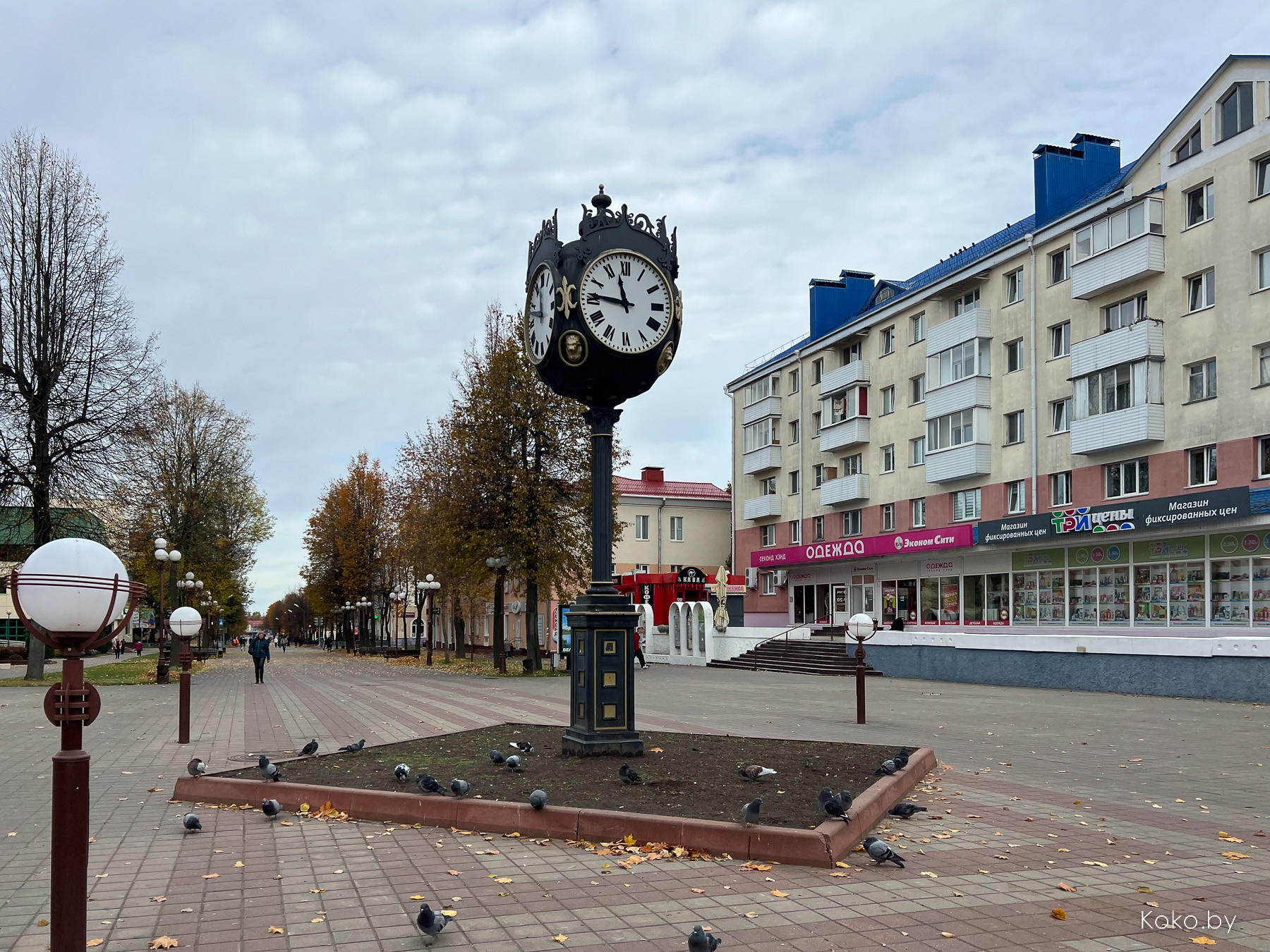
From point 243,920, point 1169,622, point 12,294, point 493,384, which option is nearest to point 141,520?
point 12,294

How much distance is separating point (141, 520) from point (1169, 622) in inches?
1395

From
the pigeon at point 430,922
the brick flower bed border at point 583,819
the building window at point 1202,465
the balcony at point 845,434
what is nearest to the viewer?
the pigeon at point 430,922

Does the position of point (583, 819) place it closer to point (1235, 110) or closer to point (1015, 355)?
point (1235, 110)

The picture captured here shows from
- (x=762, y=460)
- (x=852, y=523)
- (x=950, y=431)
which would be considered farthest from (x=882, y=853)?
(x=762, y=460)

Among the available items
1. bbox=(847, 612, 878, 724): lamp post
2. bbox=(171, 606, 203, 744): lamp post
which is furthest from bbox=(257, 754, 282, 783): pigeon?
bbox=(847, 612, 878, 724): lamp post

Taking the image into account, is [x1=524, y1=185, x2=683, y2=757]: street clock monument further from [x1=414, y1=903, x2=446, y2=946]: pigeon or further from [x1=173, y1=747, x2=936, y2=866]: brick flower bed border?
[x1=414, y1=903, x2=446, y2=946]: pigeon

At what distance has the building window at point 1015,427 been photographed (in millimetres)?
35625

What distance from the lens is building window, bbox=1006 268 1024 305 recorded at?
1401 inches

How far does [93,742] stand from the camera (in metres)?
13.9

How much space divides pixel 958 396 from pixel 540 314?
2946 centimetres

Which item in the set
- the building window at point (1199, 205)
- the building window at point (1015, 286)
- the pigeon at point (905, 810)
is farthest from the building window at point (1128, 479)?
the pigeon at point (905, 810)

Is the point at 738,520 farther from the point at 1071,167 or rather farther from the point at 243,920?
the point at 243,920

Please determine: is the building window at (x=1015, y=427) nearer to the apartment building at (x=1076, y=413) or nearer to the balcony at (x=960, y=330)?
the apartment building at (x=1076, y=413)

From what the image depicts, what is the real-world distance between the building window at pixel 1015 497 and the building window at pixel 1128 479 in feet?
Answer: 12.4
